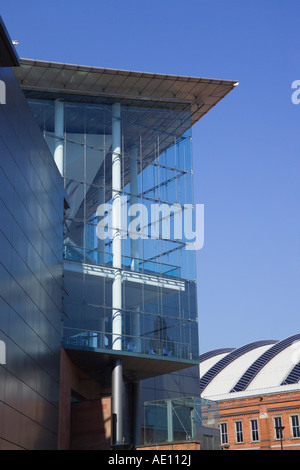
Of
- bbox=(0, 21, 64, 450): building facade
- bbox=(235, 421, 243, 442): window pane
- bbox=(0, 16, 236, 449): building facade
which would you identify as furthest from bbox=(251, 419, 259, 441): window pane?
bbox=(0, 21, 64, 450): building facade

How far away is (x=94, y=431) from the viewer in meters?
34.5

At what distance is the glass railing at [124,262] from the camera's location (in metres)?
35.7

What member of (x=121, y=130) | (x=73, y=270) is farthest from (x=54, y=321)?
(x=121, y=130)

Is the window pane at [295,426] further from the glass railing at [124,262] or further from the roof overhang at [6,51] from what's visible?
the roof overhang at [6,51]

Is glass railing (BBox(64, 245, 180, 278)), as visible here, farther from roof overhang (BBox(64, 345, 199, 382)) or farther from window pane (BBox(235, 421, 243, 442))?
window pane (BBox(235, 421, 243, 442))

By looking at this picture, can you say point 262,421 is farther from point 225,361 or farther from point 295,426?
point 225,361

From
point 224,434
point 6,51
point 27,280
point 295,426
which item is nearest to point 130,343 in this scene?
point 27,280

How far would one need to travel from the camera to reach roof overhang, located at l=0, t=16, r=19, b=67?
2202 cm

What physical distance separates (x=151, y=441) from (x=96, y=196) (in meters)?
13.7

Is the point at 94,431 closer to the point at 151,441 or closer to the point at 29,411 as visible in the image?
the point at 151,441

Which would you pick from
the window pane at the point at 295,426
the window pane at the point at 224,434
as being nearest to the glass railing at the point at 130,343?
the window pane at the point at 295,426

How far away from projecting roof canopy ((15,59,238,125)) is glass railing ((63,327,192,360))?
13633mm

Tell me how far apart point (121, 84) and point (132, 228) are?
27.3 feet

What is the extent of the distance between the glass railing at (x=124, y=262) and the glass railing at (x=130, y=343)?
364 cm
